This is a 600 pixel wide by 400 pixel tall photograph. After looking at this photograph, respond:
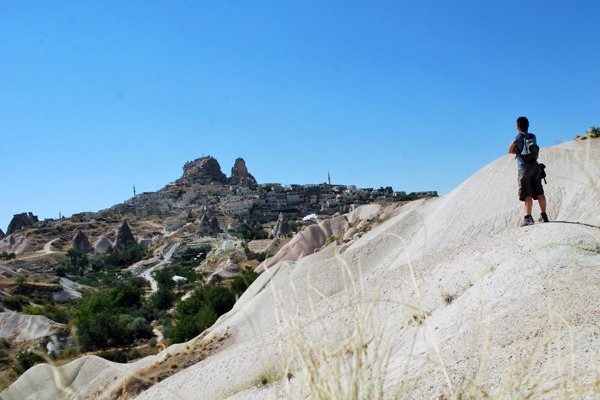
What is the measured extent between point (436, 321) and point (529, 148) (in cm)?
282

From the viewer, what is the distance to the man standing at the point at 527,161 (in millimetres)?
7551

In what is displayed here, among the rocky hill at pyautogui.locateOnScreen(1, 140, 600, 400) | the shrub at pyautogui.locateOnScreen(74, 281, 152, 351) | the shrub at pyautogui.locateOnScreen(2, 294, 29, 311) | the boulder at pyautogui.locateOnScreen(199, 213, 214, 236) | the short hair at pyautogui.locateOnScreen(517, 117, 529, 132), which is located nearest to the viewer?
the rocky hill at pyautogui.locateOnScreen(1, 140, 600, 400)

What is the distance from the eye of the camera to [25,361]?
2189cm

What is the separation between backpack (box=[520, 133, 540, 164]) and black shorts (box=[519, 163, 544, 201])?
143 millimetres

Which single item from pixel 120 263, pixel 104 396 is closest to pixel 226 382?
pixel 104 396

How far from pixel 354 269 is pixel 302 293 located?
1.59m

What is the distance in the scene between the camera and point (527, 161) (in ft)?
25.2

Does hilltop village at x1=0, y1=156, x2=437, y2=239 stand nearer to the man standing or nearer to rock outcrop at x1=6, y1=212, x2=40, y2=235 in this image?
rock outcrop at x1=6, y1=212, x2=40, y2=235

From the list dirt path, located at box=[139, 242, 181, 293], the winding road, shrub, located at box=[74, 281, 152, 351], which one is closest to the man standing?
shrub, located at box=[74, 281, 152, 351]

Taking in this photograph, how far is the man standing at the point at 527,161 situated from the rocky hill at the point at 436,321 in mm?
497

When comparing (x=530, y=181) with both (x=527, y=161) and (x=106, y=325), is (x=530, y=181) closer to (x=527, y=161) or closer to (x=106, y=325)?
(x=527, y=161)

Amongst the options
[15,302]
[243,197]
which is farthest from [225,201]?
[15,302]

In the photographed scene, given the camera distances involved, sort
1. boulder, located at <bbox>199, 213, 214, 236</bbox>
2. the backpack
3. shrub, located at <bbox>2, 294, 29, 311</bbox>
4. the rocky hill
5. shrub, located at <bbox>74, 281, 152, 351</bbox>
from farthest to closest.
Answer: boulder, located at <bbox>199, 213, 214, 236</bbox>, shrub, located at <bbox>2, 294, 29, 311</bbox>, shrub, located at <bbox>74, 281, 152, 351</bbox>, the backpack, the rocky hill

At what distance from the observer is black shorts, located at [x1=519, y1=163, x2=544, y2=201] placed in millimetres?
7727
